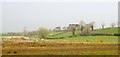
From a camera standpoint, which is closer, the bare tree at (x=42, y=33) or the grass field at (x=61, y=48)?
the grass field at (x=61, y=48)

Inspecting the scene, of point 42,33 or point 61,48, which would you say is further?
point 42,33

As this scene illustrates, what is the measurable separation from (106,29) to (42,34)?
35.9 feet

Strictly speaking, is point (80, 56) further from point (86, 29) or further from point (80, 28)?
point (80, 28)

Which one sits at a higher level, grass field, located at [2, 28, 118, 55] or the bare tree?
the bare tree

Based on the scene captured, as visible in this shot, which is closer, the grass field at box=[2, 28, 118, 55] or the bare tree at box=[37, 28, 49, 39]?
the grass field at box=[2, 28, 118, 55]

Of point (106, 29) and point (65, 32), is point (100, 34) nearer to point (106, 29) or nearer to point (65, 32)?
point (106, 29)

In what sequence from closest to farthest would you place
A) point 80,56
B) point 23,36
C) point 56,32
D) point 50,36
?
point 80,56 < point 23,36 < point 50,36 < point 56,32

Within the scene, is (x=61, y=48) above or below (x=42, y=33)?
below

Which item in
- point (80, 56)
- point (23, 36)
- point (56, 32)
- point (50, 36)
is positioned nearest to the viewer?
point (80, 56)

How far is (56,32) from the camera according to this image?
146ft

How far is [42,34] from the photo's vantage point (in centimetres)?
4053

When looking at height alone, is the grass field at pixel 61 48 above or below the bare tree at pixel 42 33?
below

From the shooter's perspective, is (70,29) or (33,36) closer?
(33,36)

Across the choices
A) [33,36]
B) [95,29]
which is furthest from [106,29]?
→ [33,36]
